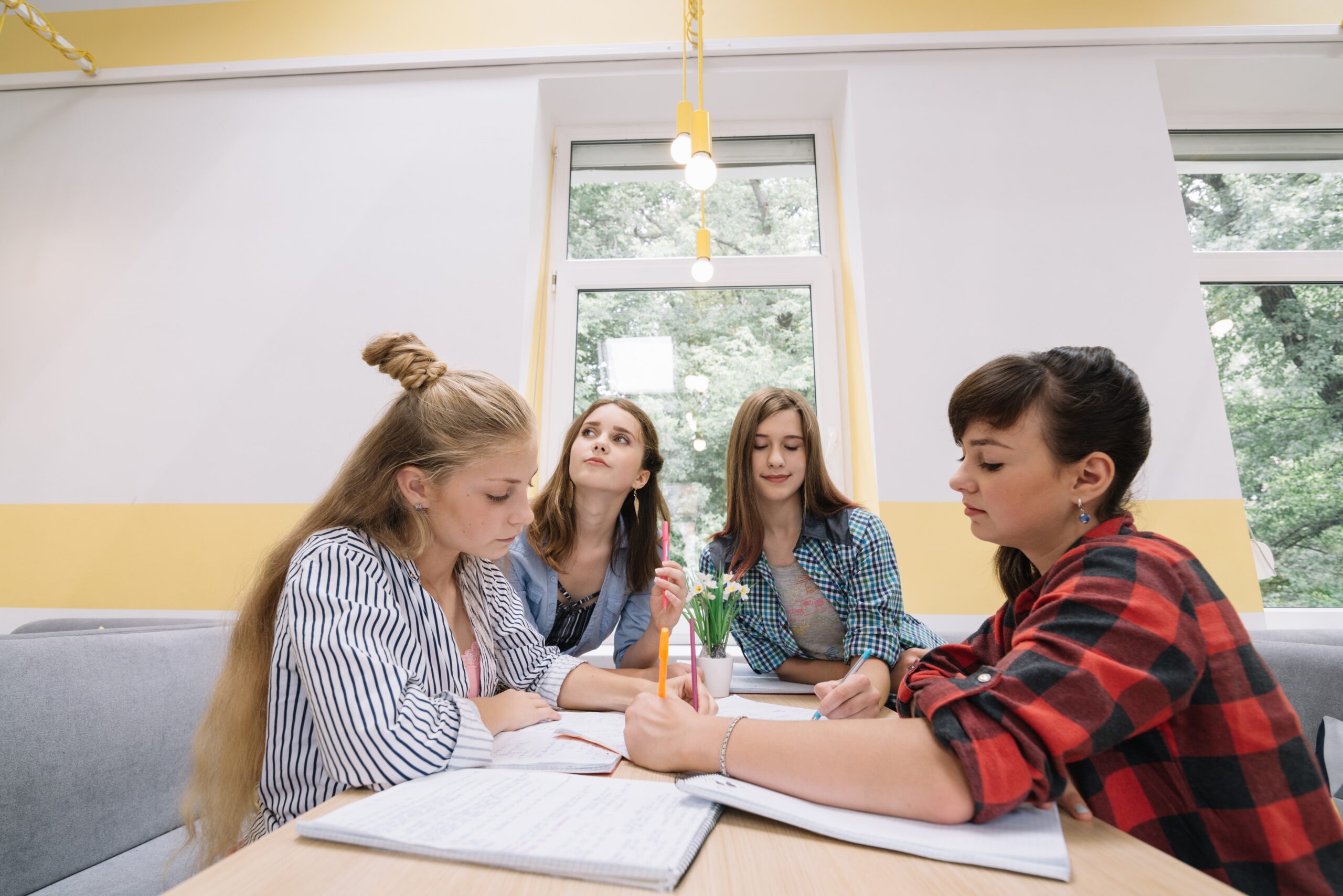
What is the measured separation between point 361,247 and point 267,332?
48cm

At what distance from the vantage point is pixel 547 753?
752 millimetres

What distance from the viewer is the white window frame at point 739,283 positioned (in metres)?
2.49

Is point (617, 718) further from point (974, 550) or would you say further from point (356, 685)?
point (974, 550)

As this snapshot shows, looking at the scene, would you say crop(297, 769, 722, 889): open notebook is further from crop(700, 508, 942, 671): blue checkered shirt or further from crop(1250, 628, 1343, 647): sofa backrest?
crop(1250, 628, 1343, 647): sofa backrest

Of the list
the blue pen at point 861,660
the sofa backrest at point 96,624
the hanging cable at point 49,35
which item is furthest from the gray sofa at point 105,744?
the hanging cable at point 49,35

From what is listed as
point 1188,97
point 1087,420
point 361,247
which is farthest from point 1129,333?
point 361,247

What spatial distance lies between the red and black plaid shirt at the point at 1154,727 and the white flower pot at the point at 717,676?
614mm

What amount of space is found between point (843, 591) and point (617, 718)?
2.56 feet

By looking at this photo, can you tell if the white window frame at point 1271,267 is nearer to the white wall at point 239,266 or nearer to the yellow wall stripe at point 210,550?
the yellow wall stripe at point 210,550

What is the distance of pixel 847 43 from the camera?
2502mm

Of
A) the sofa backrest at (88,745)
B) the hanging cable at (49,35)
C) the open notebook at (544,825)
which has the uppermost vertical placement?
the hanging cable at (49,35)

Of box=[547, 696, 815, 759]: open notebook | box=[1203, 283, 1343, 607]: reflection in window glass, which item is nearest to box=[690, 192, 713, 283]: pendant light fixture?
box=[547, 696, 815, 759]: open notebook

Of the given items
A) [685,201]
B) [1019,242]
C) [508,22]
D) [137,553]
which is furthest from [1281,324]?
[137,553]

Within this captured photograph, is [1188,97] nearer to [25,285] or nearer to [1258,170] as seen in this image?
[1258,170]
